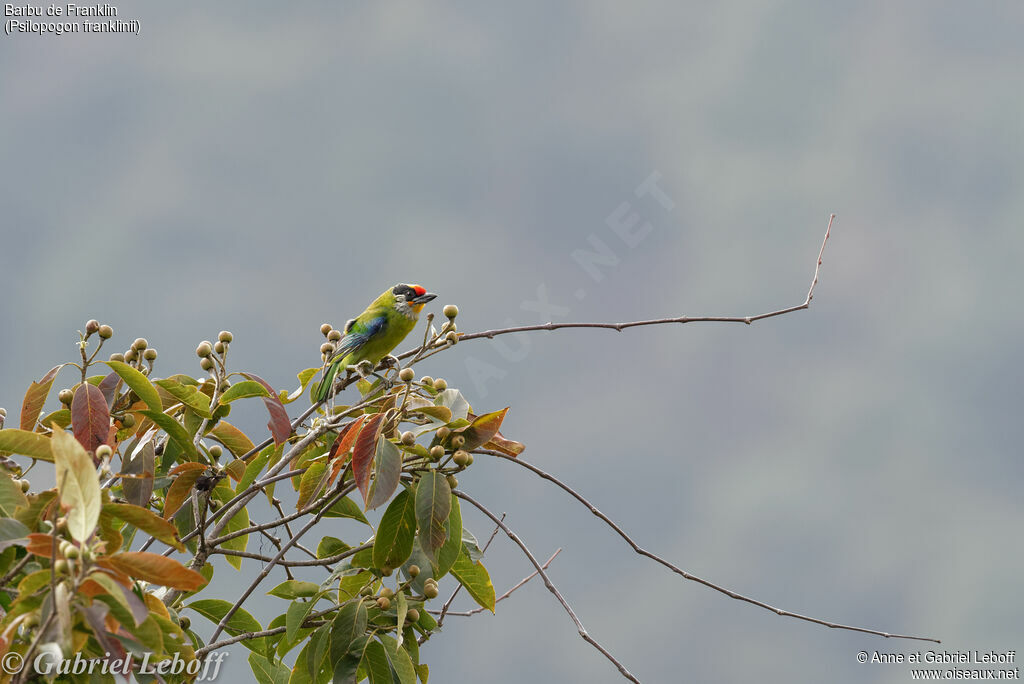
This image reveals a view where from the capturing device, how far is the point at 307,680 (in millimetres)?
3445

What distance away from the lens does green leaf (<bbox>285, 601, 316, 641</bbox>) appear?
3221 millimetres

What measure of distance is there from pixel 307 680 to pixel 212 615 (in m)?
0.47

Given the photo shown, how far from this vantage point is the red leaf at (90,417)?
10.8 feet

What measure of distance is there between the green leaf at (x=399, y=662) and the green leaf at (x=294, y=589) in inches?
14.0

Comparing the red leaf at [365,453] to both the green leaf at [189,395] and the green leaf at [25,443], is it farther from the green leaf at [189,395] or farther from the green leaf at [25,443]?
the green leaf at [25,443]

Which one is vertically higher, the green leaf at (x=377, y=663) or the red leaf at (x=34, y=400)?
the red leaf at (x=34, y=400)

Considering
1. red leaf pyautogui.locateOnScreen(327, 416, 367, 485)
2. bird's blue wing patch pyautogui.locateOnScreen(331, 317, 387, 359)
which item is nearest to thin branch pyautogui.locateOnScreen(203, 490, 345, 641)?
red leaf pyautogui.locateOnScreen(327, 416, 367, 485)

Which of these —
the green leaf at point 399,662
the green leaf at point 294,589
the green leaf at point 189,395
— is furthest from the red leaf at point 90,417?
the green leaf at point 399,662

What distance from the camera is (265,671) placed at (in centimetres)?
357

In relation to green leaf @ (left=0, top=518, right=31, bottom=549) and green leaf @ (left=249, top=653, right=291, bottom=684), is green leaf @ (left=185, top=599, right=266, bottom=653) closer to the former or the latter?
green leaf @ (left=249, top=653, right=291, bottom=684)

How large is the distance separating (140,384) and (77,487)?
1.09 meters

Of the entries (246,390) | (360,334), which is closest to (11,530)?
(246,390)

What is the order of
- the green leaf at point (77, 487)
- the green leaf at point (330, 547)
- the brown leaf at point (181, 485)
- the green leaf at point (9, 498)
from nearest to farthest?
1. the green leaf at point (77, 487)
2. the green leaf at point (9, 498)
3. the brown leaf at point (181, 485)
4. the green leaf at point (330, 547)

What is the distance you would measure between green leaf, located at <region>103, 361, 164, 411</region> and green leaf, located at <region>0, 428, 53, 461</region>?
0.34 metres
